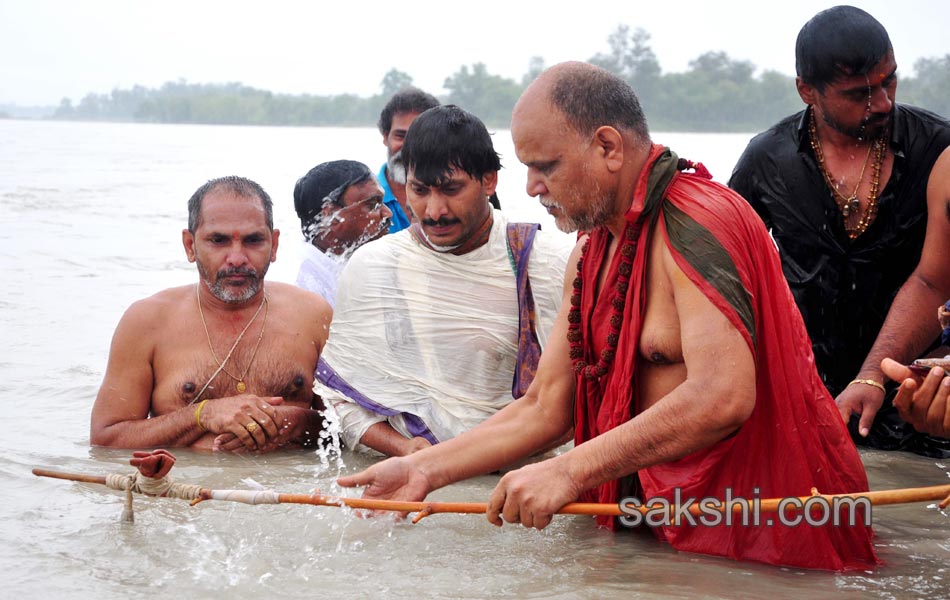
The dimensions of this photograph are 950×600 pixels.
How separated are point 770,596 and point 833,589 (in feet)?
0.61

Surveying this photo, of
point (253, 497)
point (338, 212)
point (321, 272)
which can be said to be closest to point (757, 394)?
point (253, 497)

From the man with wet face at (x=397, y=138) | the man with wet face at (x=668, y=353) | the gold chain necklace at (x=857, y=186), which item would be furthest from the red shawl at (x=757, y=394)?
the man with wet face at (x=397, y=138)

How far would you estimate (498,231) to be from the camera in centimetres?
492

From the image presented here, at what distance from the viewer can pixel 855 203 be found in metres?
4.97

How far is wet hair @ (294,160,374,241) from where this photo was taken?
246 inches

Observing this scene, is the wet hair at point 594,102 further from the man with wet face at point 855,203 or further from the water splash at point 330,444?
the water splash at point 330,444

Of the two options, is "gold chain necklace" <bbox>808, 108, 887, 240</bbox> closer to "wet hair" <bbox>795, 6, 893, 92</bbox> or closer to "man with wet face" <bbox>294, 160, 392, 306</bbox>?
"wet hair" <bbox>795, 6, 893, 92</bbox>

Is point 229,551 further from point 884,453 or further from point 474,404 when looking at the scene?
point 884,453

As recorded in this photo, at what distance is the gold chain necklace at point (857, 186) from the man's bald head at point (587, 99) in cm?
178

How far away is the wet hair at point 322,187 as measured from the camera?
6.25 meters

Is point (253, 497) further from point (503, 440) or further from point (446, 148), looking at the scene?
point (446, 148)

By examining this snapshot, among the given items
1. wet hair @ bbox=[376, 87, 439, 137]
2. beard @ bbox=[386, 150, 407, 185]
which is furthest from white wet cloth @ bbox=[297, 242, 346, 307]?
wet hair @ bbox=[376, 87, 439, 137]

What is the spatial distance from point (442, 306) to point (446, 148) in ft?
2.15

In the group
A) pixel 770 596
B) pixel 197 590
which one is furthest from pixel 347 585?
pixel 770 596
